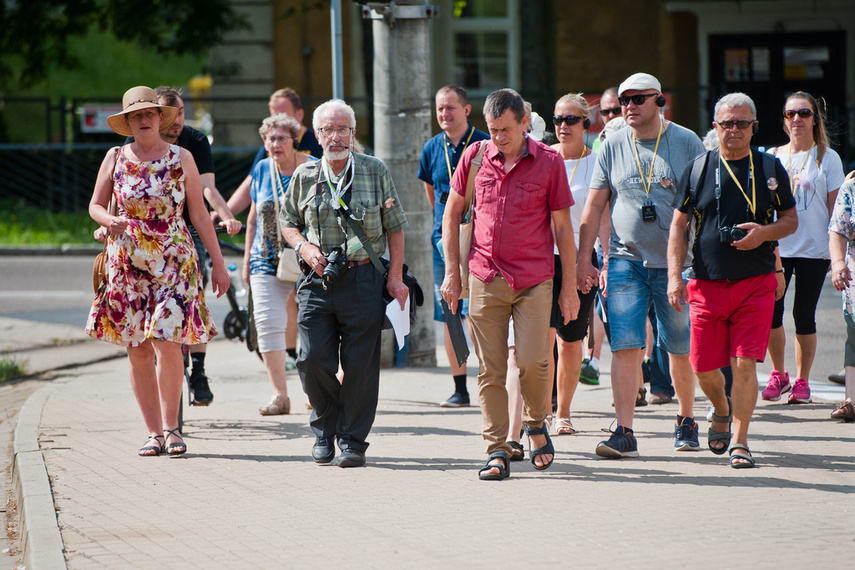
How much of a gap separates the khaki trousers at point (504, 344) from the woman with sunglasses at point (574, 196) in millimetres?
887

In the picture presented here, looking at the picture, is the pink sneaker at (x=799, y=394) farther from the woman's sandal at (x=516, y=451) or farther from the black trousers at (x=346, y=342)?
the black trousers at (x=346, y=342)

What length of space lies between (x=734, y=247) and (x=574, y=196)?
1300 millimetres

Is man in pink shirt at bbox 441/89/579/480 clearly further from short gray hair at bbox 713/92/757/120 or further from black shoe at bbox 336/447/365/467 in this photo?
short gray hair at bbox 713/92/757/120

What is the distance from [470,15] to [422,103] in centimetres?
1432

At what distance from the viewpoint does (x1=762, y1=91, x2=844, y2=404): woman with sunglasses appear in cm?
715

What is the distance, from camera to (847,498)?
16.6ft

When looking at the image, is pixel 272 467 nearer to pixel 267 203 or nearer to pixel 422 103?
pixel 267 203

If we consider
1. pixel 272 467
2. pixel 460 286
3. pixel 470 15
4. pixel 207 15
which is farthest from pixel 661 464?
pixel 470 15

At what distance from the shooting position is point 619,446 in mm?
5902

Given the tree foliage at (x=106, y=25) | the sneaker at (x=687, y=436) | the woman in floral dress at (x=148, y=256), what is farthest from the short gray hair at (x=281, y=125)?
the tree foliage at (x=106, y=25)

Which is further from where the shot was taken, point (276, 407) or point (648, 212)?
point (276, 407)

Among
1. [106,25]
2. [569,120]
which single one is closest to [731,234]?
[569,120]

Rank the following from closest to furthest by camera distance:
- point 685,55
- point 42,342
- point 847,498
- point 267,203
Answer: point 847,498 < point 267,203 < point 42,342 < point 685,55

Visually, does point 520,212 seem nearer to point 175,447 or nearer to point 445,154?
point 445,154
